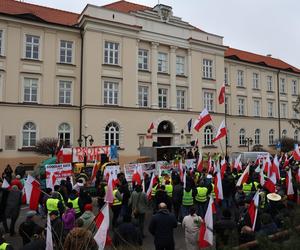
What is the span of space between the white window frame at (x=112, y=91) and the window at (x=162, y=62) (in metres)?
5.25

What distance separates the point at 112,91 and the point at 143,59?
15.8 feet

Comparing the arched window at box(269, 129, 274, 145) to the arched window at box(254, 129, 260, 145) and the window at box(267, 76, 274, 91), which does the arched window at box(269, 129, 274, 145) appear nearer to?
the arched window at box(254, 129, 260, 145)

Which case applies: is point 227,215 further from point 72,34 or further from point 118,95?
point 72,34

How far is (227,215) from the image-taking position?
7215 mm

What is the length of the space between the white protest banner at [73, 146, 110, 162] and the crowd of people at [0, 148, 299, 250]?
379 centimetres

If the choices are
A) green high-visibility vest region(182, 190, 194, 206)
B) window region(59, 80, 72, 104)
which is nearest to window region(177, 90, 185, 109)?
window region(59, 80, 72, 104)

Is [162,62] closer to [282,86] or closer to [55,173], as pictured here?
[55,173]

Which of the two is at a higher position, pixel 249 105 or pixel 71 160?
pixel 249 105

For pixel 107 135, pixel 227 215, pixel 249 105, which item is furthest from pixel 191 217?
pixel 249 105

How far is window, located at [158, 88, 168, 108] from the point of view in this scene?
31719 mm

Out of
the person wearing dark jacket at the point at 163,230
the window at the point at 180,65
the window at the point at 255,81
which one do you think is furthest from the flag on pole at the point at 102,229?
the window at the point at 255,81

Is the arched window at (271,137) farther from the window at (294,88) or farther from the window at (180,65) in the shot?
the window at (180,65)

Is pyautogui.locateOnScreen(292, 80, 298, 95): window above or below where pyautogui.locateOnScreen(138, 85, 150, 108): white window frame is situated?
above

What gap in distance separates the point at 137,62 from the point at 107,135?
24.6 ft
